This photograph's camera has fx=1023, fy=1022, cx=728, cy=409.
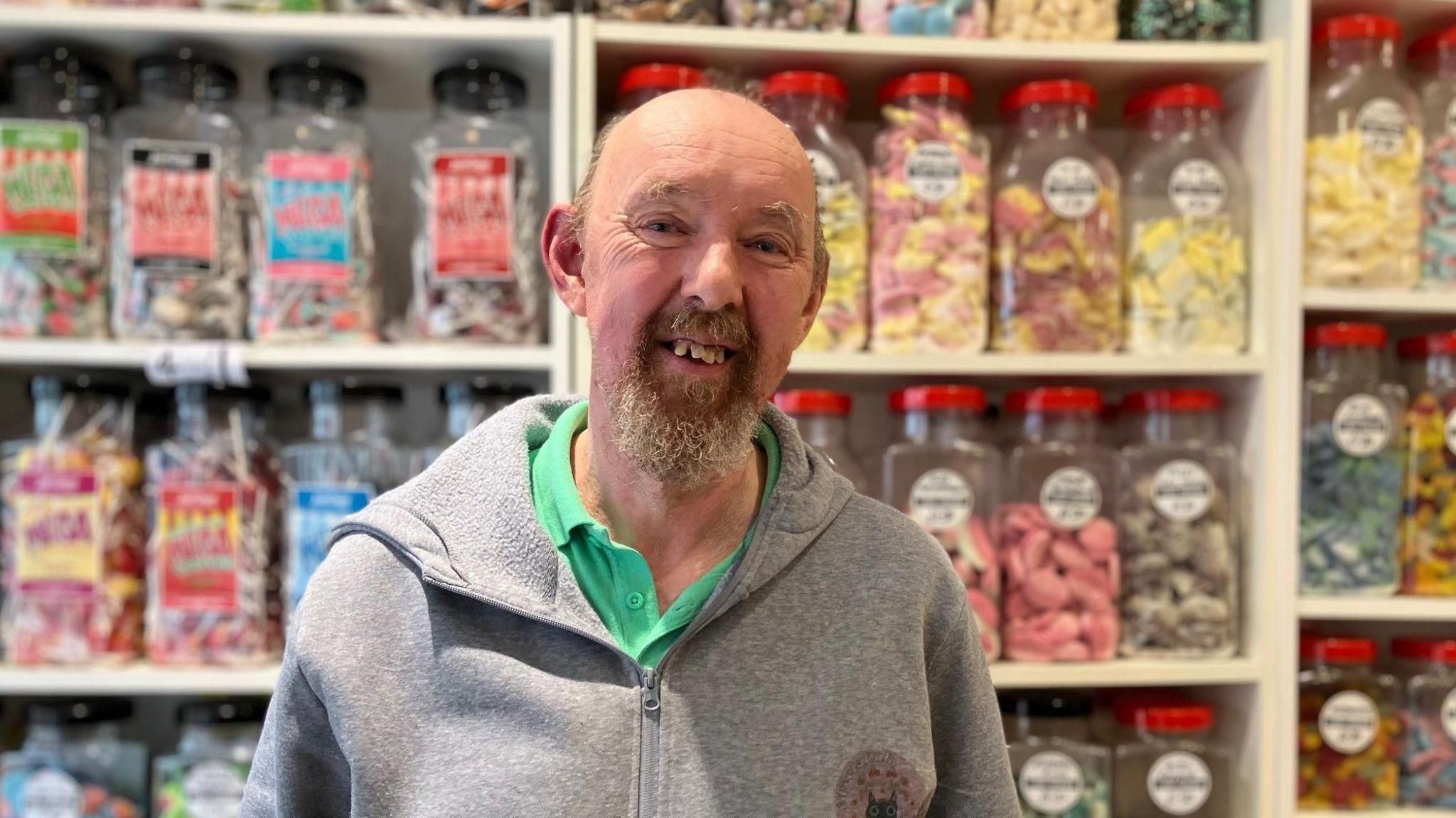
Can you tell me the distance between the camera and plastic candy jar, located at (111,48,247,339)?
45.5 inches

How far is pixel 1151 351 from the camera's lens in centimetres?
124

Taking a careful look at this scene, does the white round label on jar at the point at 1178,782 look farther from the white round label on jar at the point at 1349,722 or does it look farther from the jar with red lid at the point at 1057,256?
the jar with red lid at the point at 1057,256

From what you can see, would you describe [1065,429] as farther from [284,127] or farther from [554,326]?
[284,127]

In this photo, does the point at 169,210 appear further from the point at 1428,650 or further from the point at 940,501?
the point at 1428,650

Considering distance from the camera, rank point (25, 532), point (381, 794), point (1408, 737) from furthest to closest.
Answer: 1. point (1408, 737)
2. point (25, 532)
3. point (381, 794)

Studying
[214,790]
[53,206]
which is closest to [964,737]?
[214,790]

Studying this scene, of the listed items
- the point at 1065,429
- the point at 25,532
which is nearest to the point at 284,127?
the point at 25,532

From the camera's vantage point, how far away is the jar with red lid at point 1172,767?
1.23 metres

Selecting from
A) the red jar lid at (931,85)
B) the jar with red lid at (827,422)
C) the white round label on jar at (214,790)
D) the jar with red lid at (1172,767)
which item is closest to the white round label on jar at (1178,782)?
the jar with red lid at (1172,767)

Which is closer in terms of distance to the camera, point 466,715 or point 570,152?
point 466,715

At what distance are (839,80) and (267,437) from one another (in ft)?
2.76

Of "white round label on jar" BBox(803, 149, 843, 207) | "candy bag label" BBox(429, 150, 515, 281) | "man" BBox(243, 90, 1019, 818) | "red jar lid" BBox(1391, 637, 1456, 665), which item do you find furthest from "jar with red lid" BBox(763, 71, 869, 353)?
"red jar lid" BBox(1391, 637, 1456, 665)

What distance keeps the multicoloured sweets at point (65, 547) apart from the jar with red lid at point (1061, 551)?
1037mm

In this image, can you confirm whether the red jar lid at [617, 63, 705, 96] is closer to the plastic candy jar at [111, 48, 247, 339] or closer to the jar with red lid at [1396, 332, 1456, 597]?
the plastic candy jar at [111, 48, 247, 339]
